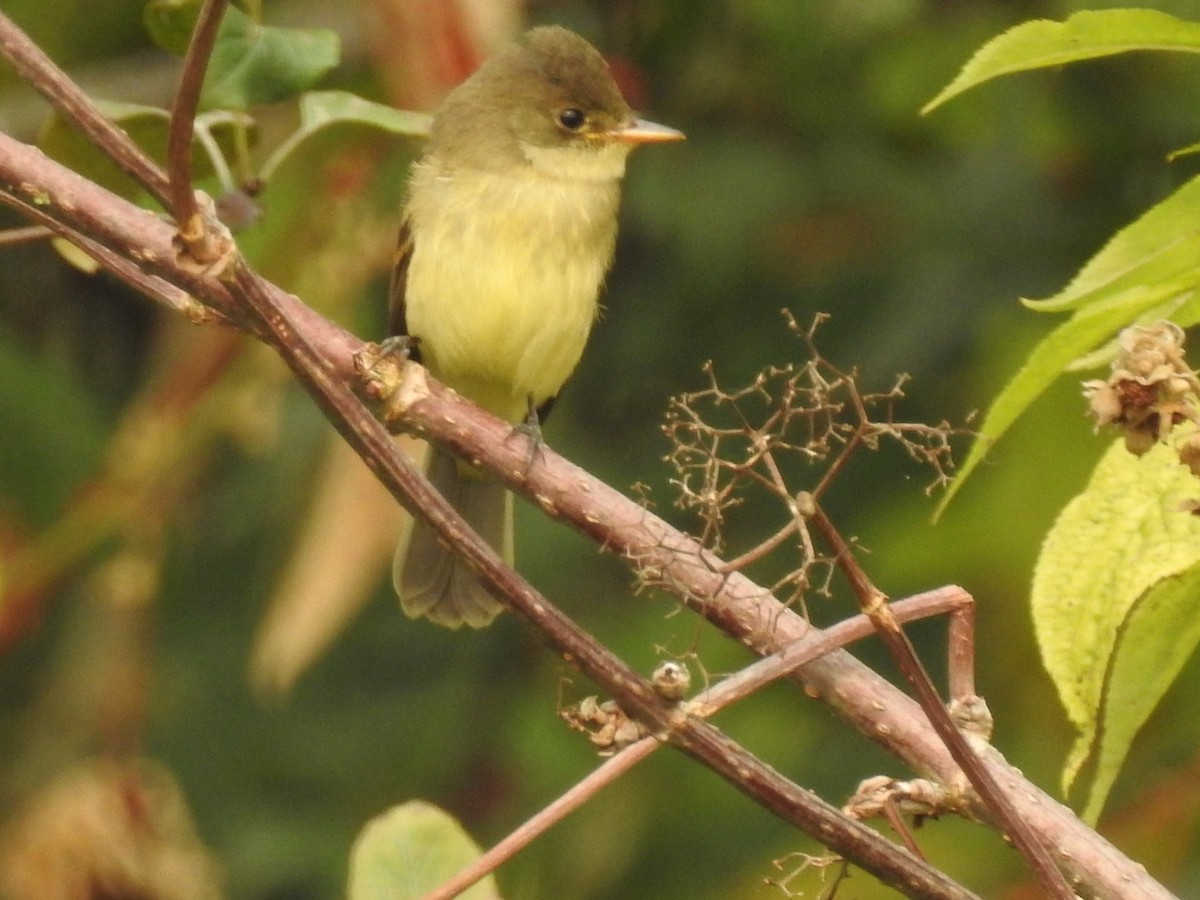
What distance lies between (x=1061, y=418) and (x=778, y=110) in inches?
63.0

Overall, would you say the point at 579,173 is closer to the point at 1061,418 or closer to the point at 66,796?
the point at 1061,418

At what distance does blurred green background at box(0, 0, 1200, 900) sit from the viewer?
4250mm

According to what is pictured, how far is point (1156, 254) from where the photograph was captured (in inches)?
65.9

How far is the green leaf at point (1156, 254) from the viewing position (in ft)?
5.48

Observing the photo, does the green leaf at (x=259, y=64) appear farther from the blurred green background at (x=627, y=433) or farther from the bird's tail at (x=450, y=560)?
the blurred green background at (x=627, y=433)

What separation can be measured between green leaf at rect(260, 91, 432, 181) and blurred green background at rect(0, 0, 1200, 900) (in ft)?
4.20

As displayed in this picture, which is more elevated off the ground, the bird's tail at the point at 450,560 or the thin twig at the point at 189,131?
the thin twig at the point at 189,131

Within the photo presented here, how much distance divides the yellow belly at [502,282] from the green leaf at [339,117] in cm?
93

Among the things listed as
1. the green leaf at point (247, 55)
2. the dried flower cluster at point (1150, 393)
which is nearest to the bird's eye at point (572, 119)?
the green leaf at point (247, 55)

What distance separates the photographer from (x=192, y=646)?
5.23 m

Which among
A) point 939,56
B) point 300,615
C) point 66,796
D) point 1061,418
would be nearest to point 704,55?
point 939,56

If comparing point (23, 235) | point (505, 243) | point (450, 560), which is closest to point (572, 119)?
point (505, 243)

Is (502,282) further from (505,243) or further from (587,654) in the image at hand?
(587,654)

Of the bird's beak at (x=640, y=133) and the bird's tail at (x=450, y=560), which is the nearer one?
the bird's tail at (x=450, y=560)
